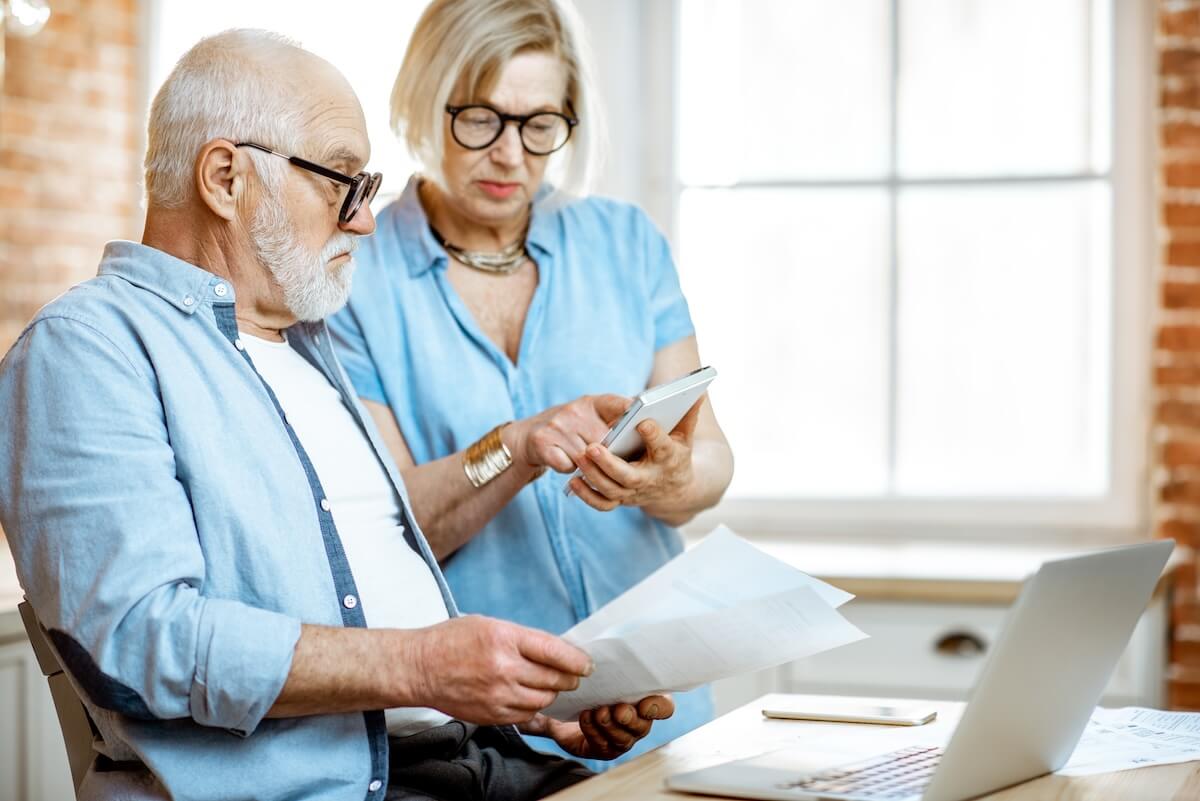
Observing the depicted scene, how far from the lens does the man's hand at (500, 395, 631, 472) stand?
176 centimetres

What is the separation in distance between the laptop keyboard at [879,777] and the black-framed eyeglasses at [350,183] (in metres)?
0.85

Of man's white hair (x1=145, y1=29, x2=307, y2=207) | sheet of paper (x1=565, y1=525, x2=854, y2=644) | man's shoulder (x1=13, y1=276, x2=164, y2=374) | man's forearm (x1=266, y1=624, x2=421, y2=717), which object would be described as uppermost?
man's white hair (x1=145, y1=29, x2=307, y2=207)

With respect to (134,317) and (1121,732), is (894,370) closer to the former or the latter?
(1121,732)

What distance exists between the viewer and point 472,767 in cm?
155

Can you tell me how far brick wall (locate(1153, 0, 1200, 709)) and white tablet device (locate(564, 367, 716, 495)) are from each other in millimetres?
1939

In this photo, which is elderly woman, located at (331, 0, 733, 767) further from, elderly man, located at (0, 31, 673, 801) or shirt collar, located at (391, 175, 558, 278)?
elderly man, located at (0, 31, 673, 801)

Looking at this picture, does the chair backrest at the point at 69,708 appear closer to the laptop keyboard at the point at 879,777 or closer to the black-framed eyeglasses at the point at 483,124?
the laptop keyboard at the point at 879,777

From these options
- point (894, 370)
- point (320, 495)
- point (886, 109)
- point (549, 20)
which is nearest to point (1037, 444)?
point (894, 370)

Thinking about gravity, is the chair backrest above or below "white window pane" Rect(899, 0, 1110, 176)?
below

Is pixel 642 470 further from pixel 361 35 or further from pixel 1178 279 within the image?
pixel 361 35

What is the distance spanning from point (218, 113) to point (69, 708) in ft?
2.24

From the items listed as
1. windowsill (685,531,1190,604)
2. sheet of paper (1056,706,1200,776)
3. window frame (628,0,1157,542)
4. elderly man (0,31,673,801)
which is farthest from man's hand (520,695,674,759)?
window frame (628,0,1157,542)

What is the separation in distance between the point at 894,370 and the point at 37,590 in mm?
2648

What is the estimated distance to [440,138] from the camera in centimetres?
196
